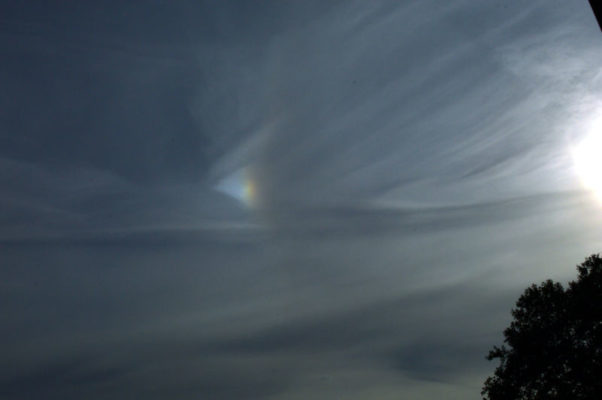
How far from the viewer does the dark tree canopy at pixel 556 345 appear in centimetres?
3881

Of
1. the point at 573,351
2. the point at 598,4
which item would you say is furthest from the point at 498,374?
the point at 598,4

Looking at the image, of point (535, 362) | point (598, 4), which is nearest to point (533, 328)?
point (535, 362)

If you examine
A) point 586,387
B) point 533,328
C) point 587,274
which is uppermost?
point 587,274

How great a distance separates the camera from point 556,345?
131 ft

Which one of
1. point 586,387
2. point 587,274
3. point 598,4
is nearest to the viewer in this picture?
point 598,4

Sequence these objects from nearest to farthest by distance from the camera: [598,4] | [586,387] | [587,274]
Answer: [598,4], [586,387], [587,274]

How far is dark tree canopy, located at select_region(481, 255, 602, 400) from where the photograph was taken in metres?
38.8

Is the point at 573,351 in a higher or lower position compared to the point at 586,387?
higher

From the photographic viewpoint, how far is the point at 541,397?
39.2 meters

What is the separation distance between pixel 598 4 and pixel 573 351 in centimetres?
4062

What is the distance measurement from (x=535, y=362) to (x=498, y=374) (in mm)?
3067

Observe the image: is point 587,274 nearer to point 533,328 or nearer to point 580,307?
point 580,307

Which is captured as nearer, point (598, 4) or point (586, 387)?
point (598, 4)

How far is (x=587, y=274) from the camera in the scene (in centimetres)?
4109
